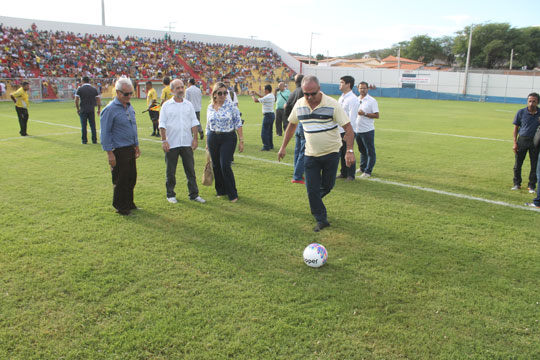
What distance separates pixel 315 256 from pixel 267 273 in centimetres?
56

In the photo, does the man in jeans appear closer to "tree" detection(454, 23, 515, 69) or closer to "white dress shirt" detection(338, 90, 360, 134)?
"white dress shirt" detection(338, 90, 360, 134)

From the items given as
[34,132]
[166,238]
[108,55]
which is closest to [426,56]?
[108,55]

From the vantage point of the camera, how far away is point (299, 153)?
8.17 metres

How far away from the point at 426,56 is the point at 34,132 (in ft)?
301

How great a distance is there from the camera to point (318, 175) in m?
5.60

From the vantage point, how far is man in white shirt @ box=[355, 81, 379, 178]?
829cm

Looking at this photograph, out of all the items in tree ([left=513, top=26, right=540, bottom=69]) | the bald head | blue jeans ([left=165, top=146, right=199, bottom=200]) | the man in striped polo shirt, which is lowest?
blue jeans ([left=165, top=146, right=199, bottom=200])

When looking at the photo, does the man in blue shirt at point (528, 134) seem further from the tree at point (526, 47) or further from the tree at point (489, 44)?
the tree at point (526, 47)

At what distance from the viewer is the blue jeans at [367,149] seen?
8.54 meters

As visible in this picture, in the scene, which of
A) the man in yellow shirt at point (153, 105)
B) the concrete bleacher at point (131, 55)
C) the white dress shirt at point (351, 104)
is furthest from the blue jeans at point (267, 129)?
the concrete bleacher at point (131, 55)

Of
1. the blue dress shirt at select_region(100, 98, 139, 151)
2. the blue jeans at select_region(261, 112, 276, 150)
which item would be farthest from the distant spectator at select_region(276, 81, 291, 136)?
the blue dress shirt at select_region(100, 98, 139, 151)

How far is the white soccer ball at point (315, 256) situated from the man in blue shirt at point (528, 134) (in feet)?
17.9

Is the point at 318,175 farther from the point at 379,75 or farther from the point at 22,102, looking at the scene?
the point at 379,75

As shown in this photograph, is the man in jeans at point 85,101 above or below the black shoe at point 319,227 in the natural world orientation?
above
